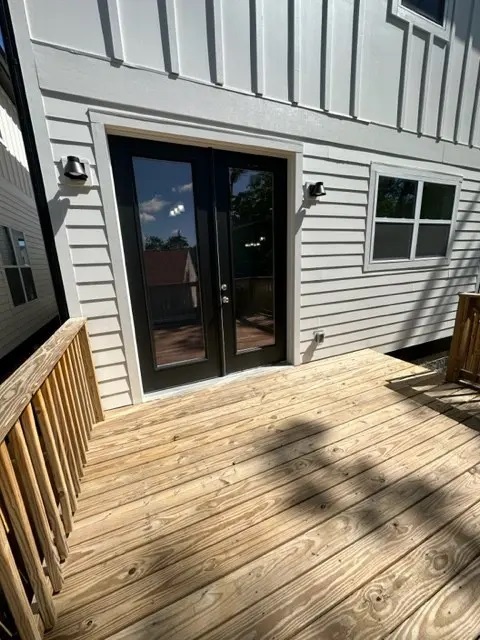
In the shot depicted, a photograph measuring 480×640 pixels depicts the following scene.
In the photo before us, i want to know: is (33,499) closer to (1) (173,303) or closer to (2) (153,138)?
(1) (173,303)

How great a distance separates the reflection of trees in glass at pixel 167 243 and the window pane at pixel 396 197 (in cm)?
244

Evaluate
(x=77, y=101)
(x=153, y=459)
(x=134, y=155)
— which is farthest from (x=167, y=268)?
(x=153, y=459)

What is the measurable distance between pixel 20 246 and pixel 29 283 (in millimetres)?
798

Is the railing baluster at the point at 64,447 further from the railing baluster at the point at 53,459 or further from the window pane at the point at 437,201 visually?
the window pane at the point at 437,201

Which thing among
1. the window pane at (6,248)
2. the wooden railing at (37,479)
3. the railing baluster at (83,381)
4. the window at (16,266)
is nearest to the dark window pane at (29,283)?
the window at (16,266)

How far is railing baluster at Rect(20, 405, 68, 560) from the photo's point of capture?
1.05 metres

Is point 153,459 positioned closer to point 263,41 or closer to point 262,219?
point 262,219

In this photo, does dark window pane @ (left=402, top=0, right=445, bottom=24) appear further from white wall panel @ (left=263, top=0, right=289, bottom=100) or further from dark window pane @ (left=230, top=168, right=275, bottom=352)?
dark window pane @ (left=230, top=168, right=275, bottom=352)

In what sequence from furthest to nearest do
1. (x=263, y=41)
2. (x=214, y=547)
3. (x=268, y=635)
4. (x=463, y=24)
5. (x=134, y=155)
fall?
(x=463, y=24) < (x=263, y=41) < (x=134, y=155) < (x=214, y=547) < (x=268, y=635)

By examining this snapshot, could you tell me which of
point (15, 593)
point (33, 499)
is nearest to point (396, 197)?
point (33, 499)

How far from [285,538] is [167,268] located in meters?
2.08

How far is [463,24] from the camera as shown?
341 cm

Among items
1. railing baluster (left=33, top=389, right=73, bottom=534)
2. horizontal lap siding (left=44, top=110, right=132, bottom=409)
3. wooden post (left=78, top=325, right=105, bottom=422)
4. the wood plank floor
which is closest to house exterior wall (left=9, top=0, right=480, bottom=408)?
horizontal lap siding (left=44, top=110, right=132, bottom=409)

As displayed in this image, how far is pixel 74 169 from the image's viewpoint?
6.37ft
